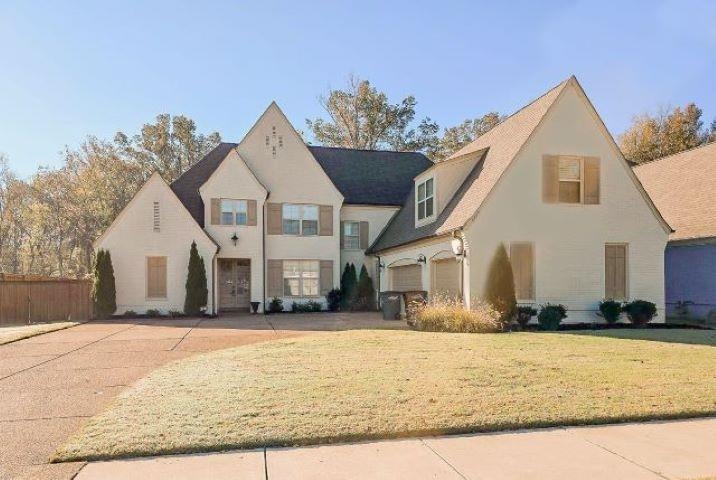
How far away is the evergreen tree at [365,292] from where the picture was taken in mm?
23500

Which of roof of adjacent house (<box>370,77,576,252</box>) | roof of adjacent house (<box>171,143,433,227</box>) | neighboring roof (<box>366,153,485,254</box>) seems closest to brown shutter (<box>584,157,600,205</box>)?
roof of adjacent house (<box>370,77,576,252</box>)

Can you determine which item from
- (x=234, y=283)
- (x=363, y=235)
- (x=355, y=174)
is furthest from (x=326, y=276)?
(x=355, y=174)

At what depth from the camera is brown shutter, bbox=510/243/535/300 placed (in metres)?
15.6

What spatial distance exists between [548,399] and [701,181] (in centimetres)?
1734

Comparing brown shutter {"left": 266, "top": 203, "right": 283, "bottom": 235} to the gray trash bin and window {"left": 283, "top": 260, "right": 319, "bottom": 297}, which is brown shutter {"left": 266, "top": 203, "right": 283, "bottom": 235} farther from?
the gray trash bin

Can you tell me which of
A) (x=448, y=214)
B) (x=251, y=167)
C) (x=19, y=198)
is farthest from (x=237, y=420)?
(x=19, y=198)

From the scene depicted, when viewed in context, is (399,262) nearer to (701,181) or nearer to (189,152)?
(701,181)

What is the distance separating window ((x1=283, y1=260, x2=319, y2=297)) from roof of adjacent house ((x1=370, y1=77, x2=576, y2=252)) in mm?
5174

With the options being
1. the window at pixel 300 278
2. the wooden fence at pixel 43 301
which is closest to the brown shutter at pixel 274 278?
the window at pixel 300 278

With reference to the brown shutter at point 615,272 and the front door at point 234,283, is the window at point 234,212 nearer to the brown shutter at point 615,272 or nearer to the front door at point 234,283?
the front door at point 234,283

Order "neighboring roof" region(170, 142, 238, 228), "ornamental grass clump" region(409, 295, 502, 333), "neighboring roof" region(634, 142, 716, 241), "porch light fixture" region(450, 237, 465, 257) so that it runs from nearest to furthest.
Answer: "ornamental grass clump" region(409, 295, 502, 333), "porch light fixture" region(450, 237, 465, 257), "neighboring roof" region(634, 142, 716, 241), "neighboring roof" region(170, 142, 238, 228)

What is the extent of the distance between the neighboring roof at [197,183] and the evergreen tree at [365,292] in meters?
7.27

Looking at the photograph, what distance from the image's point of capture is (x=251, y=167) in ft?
75.7

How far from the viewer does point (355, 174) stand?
1038 inches
